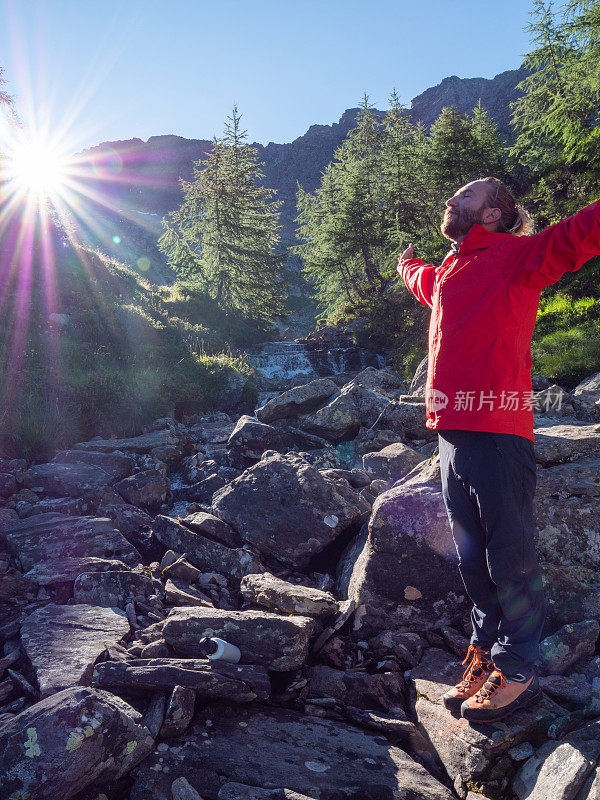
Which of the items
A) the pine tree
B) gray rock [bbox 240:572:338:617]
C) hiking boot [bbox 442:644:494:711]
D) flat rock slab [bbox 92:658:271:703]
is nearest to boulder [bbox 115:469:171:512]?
gray rock [bbox 240:572:338:617]

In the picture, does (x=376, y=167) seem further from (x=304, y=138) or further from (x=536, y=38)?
(x=304, y=138)

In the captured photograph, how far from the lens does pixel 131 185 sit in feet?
355

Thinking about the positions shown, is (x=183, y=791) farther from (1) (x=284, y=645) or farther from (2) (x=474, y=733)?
(2) (x=474, y=733)

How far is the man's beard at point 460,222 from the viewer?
2.75 metres

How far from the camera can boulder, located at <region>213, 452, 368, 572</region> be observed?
15.4 ft

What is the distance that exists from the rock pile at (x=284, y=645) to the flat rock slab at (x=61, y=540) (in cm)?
2

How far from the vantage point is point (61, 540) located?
15.2 ft

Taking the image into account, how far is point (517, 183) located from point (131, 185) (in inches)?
4212

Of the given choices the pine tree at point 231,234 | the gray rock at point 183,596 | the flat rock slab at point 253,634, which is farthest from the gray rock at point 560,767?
the pine tree at point 231,234

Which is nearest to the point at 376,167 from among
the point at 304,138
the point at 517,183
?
the point at 517,183

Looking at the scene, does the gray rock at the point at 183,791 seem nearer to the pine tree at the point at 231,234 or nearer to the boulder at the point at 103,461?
the boulder at the point at 103,461

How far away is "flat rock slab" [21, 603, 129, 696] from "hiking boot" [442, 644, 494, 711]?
6.71 ft

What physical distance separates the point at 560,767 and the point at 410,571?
5.32ft

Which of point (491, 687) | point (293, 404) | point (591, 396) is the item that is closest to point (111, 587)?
point (491, 687)
